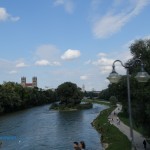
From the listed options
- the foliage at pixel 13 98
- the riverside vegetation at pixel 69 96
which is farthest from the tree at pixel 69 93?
the foliage at pixel 13 98

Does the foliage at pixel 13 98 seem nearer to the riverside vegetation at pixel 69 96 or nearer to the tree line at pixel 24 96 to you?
the tree line at pixel 24 96

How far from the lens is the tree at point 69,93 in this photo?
15350cm

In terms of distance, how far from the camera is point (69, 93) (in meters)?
155

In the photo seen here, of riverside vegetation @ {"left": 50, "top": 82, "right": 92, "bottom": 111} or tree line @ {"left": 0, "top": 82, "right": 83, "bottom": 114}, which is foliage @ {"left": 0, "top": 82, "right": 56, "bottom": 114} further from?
riverside vegetation @ {"left": 50, "top": 82, "right": 92, "bottom": 111}

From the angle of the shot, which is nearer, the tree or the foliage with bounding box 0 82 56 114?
the foliage with bounding box 0 82 56 114

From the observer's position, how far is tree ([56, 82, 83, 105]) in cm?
15350

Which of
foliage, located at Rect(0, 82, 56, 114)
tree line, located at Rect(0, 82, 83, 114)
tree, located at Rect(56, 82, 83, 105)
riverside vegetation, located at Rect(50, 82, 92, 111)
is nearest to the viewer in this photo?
foliage, located at Rect(0, 82, 56, 114)

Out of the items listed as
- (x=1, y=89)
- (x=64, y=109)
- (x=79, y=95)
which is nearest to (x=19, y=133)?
(x=1, y=89)

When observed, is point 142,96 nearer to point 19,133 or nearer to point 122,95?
point 122,95

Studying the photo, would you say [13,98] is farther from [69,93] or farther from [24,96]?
[69,93]

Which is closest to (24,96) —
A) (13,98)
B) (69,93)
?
(69,93)

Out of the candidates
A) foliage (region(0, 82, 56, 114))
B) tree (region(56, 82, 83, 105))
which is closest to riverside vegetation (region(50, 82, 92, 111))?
tree (region(56, 82, 83, 105))

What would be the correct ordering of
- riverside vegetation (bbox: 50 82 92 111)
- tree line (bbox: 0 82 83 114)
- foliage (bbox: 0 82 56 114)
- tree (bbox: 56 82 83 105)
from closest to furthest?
foliage (bbox: 0 82 56 114), tree line (bbox: 0 82 83 114), riverside vegetation (bbox: 50 82 92 111), tree (bbox: 56 82 83 105)

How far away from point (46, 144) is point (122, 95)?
12.7 meters
